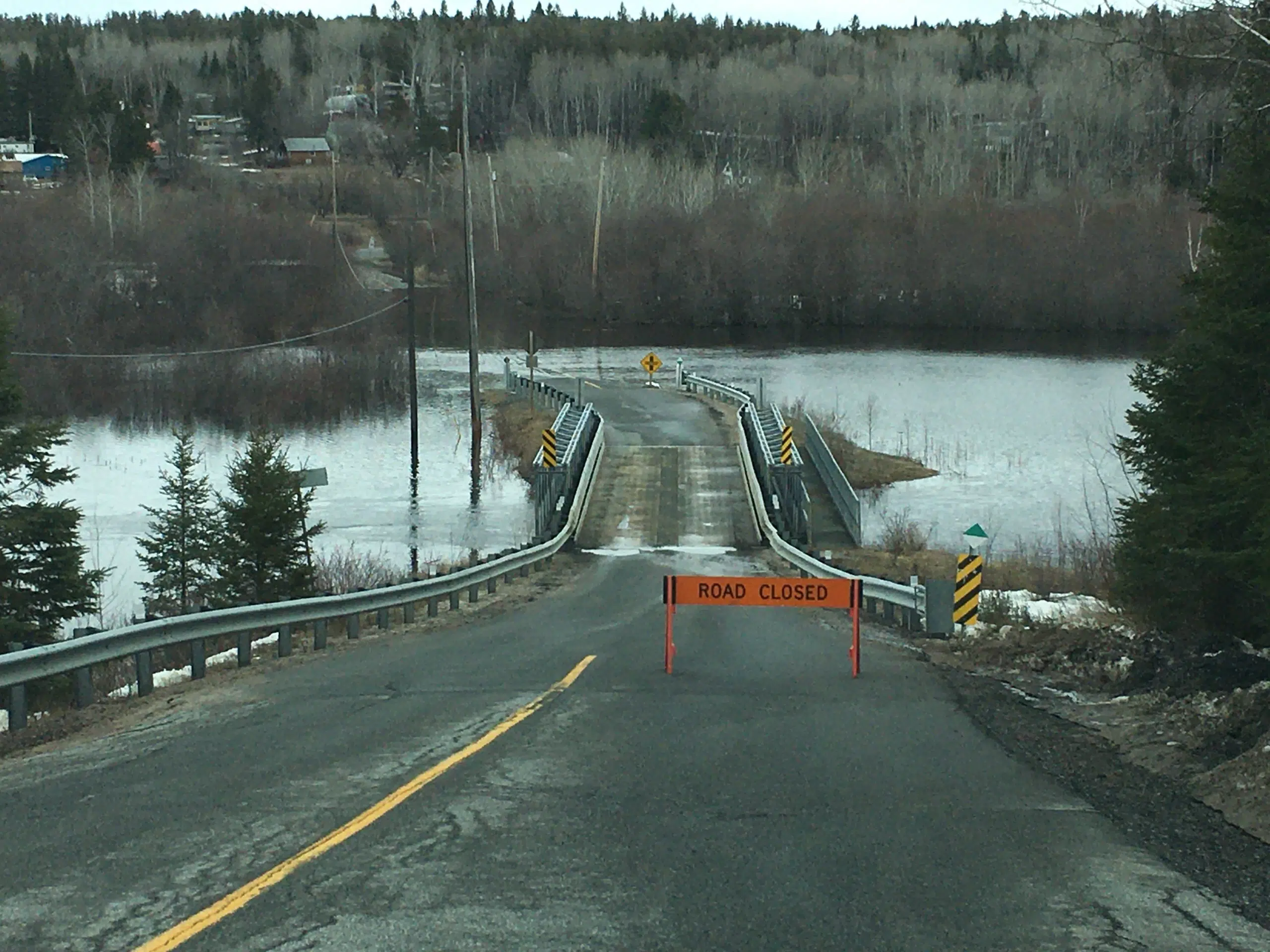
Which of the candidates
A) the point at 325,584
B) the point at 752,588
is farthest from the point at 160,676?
the point at 325,584

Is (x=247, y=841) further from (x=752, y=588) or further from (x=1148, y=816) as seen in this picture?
(x=752, y=588)

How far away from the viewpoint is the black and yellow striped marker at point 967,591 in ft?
50.9

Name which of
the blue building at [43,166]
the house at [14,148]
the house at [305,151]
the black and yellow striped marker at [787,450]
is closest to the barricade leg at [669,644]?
the black and yellow striped marker at [787,450]

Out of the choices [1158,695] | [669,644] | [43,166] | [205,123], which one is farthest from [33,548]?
[205,123]

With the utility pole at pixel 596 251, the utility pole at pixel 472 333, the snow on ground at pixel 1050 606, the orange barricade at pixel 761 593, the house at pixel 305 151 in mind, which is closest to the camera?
the orange barricade at pixel 761 593

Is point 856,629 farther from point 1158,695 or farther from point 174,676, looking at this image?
→ point 174,676

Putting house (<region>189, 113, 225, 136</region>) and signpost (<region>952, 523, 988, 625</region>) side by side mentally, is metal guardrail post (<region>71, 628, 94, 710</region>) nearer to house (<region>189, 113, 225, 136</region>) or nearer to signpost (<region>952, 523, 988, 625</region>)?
signpost (<region>952, 523, 988, 625</region>)

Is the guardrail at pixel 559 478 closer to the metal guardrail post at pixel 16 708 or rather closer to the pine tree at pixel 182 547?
the pine tree at pixel 182 547

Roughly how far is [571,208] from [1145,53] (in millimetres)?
106440

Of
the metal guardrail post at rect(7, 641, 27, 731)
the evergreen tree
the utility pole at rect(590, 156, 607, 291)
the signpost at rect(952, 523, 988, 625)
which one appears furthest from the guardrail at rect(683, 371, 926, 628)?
the utility pole at rect(590, 156, 607, 291)

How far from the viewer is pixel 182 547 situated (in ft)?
97.8

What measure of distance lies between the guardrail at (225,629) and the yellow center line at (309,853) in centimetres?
319

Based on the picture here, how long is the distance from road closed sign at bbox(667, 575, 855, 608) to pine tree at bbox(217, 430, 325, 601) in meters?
13.9

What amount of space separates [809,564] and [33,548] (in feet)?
43.5
